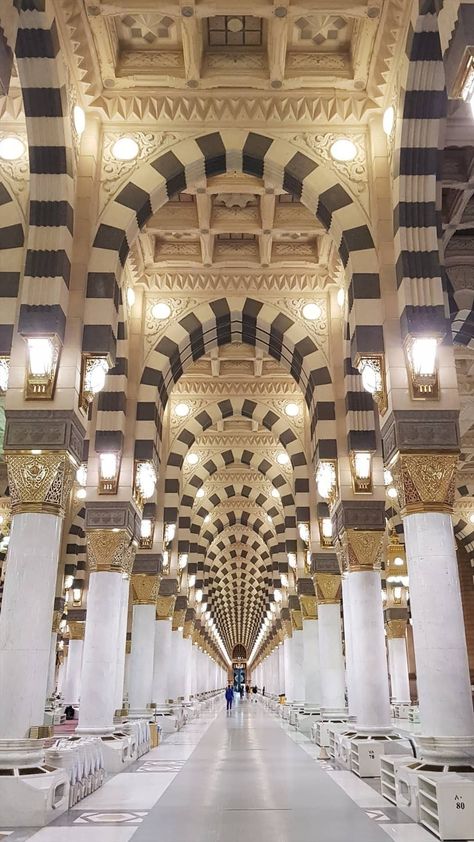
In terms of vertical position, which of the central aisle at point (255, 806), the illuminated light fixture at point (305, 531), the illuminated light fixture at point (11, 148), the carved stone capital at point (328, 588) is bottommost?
the central aisle at point (255, 806)

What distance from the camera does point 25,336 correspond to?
271 inches

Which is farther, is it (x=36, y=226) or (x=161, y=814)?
(x=36, y=226)

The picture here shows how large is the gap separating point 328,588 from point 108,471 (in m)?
4.83

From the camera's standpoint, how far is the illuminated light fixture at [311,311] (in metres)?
11.6

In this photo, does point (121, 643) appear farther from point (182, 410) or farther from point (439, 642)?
point (182, 410)

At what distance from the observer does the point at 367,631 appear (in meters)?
9.18

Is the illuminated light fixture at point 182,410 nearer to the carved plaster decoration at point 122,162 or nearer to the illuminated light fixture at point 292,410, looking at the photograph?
the illuminated light fixture at point 292,410

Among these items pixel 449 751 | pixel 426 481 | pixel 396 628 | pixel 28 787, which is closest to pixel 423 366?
pixel 426 481

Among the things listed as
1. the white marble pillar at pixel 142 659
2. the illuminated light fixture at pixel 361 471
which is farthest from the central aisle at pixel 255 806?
the illuminated light fixture at pixel 361 471

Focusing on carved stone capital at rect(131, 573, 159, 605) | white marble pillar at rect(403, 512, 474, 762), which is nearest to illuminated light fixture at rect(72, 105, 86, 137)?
white marble pillar at rect(403, 512, 474, 762)

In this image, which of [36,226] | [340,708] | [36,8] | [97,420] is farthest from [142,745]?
[36,8]

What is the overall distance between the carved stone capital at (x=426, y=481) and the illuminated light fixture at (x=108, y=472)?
178 inches

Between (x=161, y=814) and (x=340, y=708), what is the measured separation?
6382 mm

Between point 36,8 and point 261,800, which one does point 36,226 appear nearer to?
point 36,8
